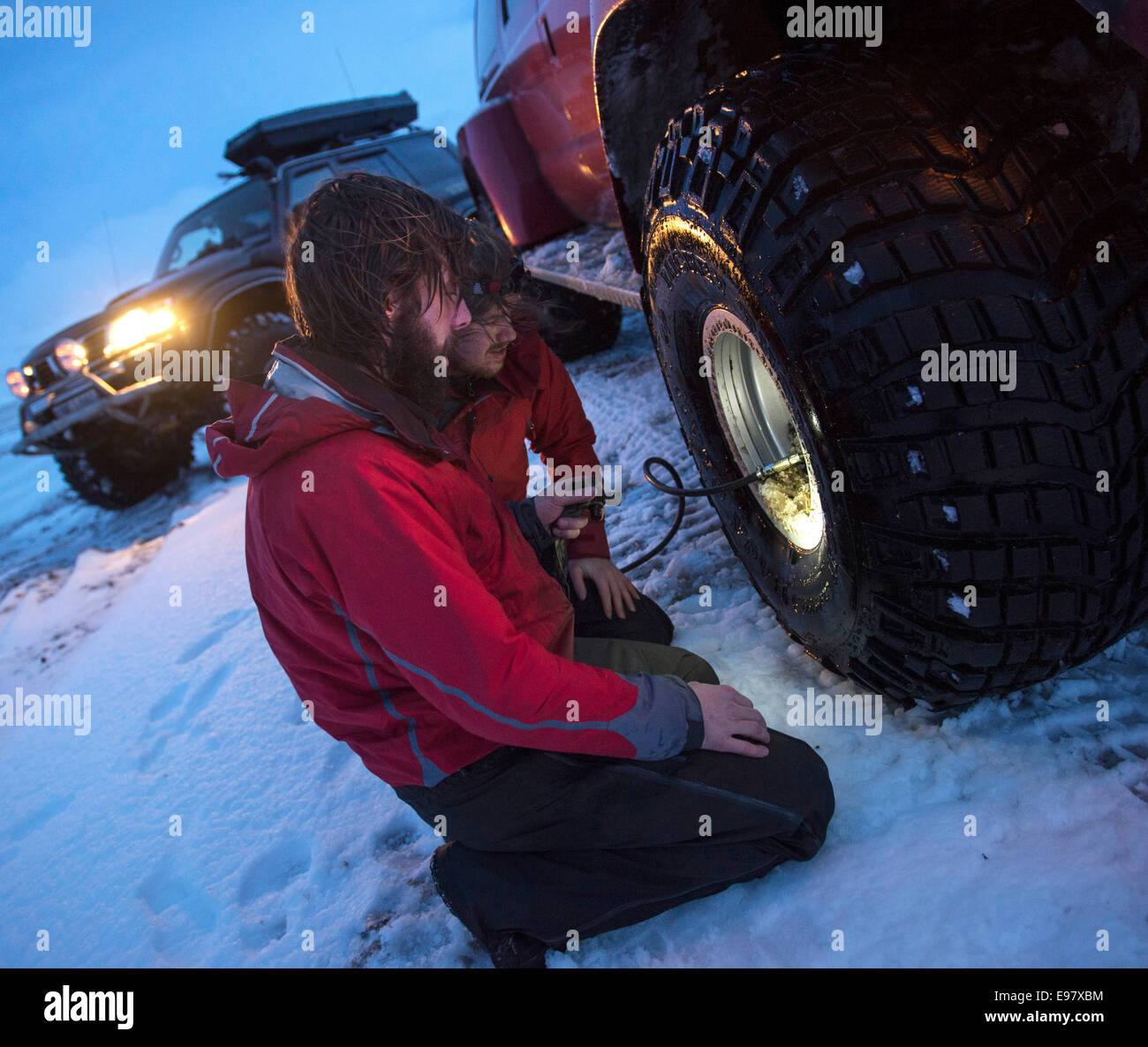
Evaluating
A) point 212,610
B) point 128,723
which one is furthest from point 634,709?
point 212,610

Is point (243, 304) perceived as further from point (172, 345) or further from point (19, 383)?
point (19, 383)

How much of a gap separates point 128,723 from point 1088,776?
2.80 meters

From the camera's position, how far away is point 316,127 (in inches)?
271

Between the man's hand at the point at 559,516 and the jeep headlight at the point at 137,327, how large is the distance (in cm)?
418

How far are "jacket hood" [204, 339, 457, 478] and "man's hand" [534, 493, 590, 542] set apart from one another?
0.53m

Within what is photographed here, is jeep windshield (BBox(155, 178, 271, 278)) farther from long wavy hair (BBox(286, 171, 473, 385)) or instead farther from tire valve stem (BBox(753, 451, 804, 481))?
tire valve stem (BBox(753, 451, 804, 481))

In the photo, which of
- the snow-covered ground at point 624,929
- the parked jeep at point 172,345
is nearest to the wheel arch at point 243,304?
the parked jeep at point 172,345

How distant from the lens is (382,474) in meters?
1.13

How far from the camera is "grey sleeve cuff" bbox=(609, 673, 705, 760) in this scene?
1214 mm

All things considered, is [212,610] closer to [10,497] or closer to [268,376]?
[268,376]

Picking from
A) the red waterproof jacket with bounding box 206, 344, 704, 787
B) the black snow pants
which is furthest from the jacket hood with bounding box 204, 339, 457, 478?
the black snow pants

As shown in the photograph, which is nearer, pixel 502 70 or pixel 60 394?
pixel 502 70

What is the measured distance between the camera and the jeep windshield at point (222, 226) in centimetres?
542

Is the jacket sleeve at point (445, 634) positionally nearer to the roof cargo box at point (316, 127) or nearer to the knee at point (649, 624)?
the knee at point (649, 624)
